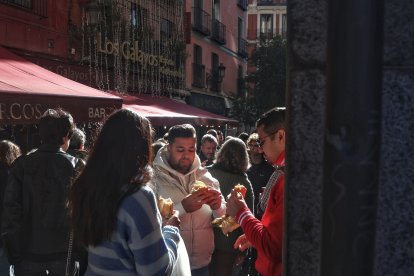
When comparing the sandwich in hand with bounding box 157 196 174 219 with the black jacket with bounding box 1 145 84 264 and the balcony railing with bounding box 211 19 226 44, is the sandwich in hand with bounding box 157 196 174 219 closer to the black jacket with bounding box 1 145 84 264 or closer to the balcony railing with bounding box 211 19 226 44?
the black jacket with bounding box 1 145 84 264

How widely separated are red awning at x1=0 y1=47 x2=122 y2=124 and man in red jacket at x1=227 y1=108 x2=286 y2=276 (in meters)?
3.14

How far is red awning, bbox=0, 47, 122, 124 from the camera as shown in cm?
510

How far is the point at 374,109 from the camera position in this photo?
46.2 inches

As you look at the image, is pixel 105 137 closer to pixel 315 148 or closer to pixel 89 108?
pixel 315 148

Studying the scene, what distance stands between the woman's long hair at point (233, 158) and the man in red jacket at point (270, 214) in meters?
1.65

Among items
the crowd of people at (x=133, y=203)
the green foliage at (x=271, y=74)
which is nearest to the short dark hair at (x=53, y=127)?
the crowd of people at (x=133, y=203)

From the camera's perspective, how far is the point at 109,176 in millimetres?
2094

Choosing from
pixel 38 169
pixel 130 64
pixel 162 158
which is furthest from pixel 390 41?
pixel 130 64

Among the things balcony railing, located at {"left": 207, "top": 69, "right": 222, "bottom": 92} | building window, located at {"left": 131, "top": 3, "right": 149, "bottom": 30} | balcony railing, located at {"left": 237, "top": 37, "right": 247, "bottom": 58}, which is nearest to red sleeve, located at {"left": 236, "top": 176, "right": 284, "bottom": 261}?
building window, located at {"left": 131, "top": 3, "right": 149, "bottom": 30}

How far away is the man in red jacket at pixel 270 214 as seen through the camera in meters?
2.41

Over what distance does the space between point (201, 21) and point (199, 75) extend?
2299 millimetres

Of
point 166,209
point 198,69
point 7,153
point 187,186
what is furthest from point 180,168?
point 198,69

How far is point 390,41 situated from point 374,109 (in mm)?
541

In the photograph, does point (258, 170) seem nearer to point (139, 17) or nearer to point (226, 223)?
point (226, 223)
